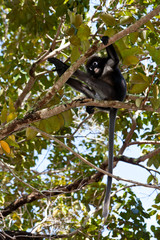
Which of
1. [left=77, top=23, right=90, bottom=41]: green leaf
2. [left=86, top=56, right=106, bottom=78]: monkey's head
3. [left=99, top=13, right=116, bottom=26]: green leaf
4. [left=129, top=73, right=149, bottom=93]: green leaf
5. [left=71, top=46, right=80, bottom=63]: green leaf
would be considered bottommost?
[left=129, top=73, right=149, bottom=93]: green leaf

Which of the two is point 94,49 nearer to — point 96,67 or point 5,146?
point 5,146

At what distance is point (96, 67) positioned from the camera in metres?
4.56

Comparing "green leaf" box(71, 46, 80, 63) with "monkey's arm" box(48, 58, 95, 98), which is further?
"monkey's arm" box(48, 58, 95, 98)

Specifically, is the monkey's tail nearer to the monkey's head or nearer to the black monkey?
the black monkey

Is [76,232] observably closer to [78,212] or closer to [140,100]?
[78,212]

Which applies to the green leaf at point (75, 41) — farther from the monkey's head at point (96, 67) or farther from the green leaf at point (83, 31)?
the monkey's head at point (96, 67)

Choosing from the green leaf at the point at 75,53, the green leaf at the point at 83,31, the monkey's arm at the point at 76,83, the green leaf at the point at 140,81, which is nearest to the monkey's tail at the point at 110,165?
the monkey's arm at the point at 76,83

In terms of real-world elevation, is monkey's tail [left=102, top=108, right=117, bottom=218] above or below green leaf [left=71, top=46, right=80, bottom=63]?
below

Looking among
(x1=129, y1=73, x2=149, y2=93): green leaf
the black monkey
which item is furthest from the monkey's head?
(x1=129, y1=73, x2=149, y2=93): green leaf

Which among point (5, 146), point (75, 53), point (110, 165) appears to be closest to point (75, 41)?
point (75, 53)

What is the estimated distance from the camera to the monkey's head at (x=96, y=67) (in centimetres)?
454

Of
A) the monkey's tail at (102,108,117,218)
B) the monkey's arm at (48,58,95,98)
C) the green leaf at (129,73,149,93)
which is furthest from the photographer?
the monkey's arm at (48,58,95,98)

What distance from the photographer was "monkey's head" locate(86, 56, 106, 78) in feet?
14.9

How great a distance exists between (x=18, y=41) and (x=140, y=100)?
3.45 meters
